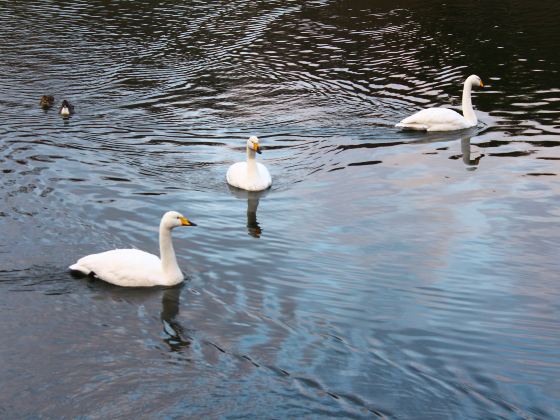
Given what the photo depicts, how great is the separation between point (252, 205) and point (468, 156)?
537 centimetres

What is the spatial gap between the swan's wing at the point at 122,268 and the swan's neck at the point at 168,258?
0.10 metres

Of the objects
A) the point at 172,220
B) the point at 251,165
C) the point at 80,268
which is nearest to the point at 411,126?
the point at 251,165

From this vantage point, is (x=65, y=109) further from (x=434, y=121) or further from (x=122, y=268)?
(x=122, y=268)

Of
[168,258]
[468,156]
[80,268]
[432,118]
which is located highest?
[432,118]

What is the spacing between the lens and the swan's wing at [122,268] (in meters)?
13.8

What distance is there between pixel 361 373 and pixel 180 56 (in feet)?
63.6

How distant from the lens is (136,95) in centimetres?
2511

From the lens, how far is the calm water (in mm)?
11383

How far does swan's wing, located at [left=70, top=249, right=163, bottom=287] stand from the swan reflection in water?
8.59ft

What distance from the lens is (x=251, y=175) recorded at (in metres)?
18.2

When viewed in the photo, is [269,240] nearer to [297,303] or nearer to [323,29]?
[297,303]

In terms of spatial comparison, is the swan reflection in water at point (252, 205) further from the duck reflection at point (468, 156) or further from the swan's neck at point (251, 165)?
the duck reflection at point (468, 156)

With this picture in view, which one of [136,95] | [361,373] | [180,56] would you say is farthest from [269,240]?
[180,56]

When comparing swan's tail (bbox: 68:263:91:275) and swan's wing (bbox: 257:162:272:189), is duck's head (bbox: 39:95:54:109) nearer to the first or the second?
swan's wing (bbox: 257:162:272:189)
